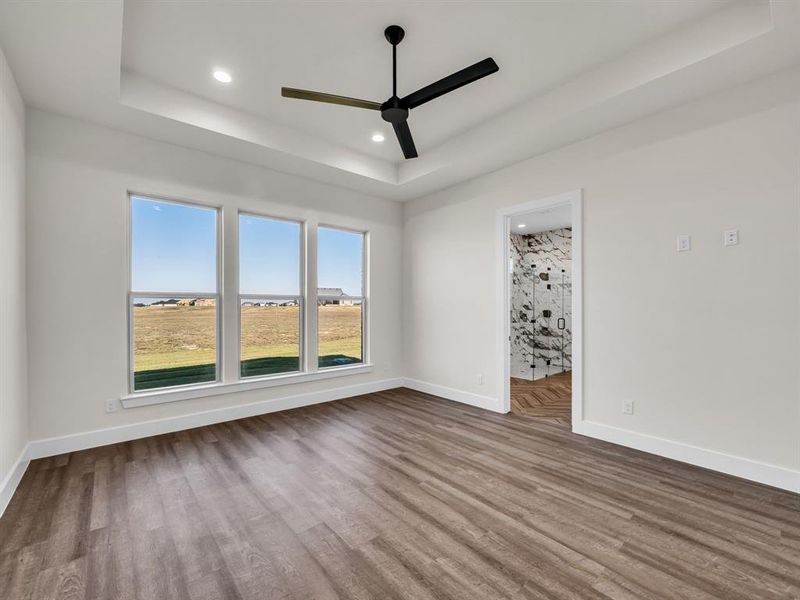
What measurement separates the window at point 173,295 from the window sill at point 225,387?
0.40 ft

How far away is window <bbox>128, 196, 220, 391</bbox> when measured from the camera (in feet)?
11.7

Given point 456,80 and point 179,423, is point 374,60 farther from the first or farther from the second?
point 179,423

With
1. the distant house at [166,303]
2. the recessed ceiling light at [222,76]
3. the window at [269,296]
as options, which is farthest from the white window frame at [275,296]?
the recessed ceiling light at [222,76]

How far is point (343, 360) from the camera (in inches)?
201

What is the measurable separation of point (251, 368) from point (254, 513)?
7.35 feet

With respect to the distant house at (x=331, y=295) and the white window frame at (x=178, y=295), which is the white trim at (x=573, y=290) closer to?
the distant house at (x=331, y=295)

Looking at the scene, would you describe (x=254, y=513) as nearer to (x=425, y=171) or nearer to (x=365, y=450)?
(x=365, y=450)

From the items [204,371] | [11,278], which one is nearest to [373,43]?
[11,278]

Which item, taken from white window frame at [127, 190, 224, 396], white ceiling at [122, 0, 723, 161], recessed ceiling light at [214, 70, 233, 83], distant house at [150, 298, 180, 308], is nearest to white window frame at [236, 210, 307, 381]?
white window frame at [127, 190, 224, 396]

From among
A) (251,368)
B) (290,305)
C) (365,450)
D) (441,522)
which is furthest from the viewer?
(290,305)

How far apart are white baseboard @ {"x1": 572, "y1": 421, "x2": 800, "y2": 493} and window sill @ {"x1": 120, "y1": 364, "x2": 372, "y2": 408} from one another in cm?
287

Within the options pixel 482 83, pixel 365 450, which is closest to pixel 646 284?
pixel 482 83

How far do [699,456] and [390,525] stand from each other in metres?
2.46

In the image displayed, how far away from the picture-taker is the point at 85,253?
3211mm
